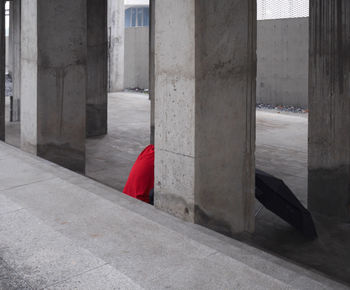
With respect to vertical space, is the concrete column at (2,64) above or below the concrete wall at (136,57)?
below

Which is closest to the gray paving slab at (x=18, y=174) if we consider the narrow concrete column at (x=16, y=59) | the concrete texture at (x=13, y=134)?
the concrete texture at (x=13, y=134)

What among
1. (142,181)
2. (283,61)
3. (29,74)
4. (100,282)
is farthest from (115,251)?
(283,61)

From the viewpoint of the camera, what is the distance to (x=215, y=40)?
529 cm

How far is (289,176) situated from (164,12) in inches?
237

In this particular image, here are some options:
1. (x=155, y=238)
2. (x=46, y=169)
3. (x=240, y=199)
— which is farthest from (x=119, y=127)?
(x=155, y=238)

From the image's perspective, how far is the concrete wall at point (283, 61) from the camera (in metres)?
22.3

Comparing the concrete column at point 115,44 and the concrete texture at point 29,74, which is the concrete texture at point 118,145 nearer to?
the concrete texture at point 29,74

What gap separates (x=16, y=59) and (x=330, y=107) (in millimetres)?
13053

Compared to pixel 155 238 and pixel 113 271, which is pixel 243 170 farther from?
pixel 113 271

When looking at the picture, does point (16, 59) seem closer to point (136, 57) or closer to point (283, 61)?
point (283, 61)

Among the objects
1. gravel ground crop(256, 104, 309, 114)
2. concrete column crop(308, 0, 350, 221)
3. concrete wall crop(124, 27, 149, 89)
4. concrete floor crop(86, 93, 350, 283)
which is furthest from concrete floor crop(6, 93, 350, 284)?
concrete wall crop(124, 27, 149, 89)

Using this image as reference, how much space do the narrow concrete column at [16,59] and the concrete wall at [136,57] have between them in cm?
1283

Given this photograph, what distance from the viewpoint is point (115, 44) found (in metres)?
29.1

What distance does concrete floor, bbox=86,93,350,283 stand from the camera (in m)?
6.87
